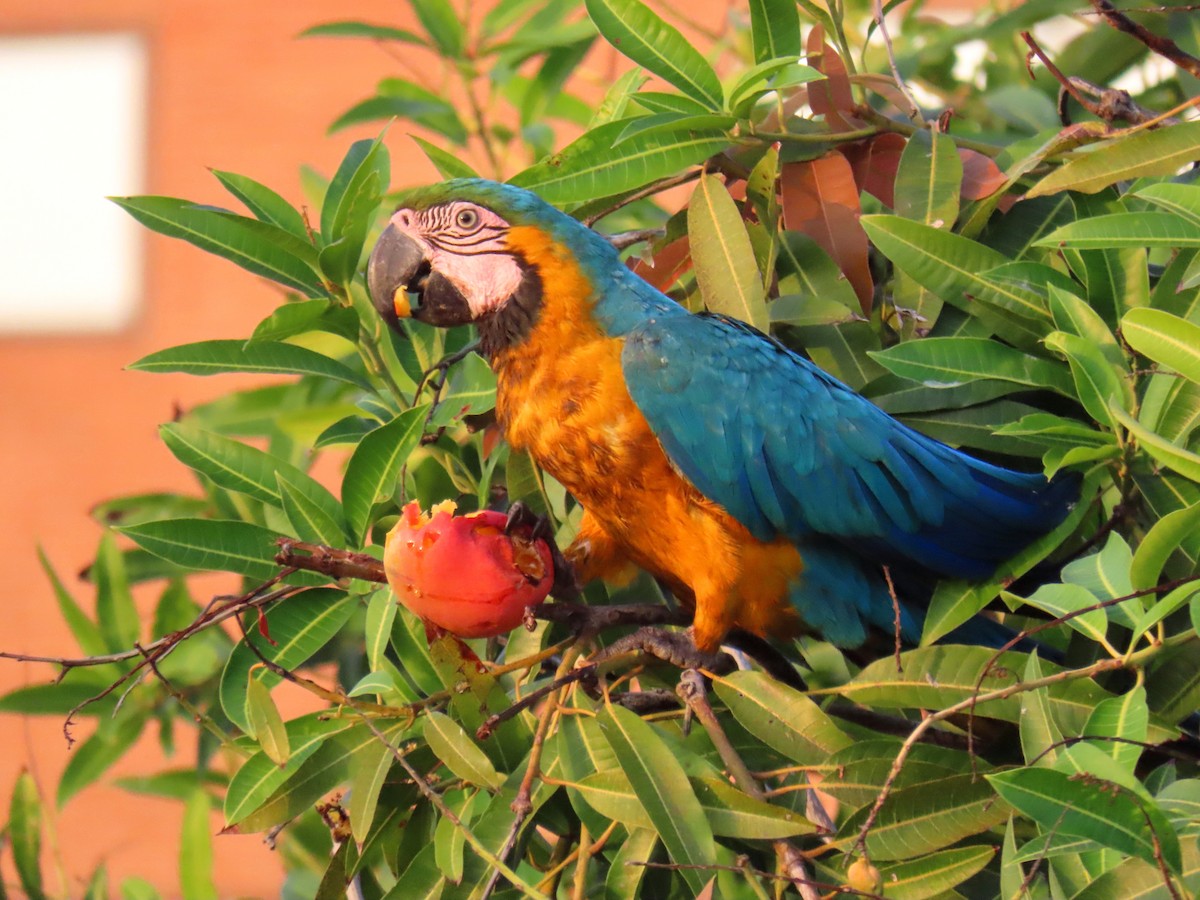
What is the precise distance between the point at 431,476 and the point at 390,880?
473mm

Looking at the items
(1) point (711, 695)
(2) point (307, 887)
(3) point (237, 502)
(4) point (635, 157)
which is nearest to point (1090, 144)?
(4) point (635, 157)

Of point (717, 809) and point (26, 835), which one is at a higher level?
point (717, 809)

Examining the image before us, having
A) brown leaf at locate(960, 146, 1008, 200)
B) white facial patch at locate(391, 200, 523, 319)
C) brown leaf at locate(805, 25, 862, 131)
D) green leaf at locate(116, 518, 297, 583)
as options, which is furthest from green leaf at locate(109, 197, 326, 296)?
brown leaf at locate(960, 146, 1008, 200)

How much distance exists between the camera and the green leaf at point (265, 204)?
1.16 meters

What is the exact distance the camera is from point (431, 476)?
1.25 m

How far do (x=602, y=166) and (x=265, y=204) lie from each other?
0.33 m

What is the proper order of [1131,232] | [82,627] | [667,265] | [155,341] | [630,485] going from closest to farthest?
1. [1131,232]
2. [630,485]
3. [667,265]
4. [82,627]
5. [155,341]

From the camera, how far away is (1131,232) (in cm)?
92

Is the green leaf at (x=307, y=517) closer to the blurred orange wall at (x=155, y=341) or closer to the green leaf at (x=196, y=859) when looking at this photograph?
the green leaf at (x=196, y=859)

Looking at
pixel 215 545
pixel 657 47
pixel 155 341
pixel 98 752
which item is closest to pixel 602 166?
pixel 657 47

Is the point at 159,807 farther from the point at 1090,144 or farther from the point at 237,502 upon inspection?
the point at 1090,144

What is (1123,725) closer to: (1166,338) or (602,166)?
(1166,338)

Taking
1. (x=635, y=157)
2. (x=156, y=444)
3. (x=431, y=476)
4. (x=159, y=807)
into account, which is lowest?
(x=159, y=807)

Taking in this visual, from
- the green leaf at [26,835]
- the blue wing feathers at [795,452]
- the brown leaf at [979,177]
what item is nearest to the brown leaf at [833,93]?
the brown leaf at [979,177]
